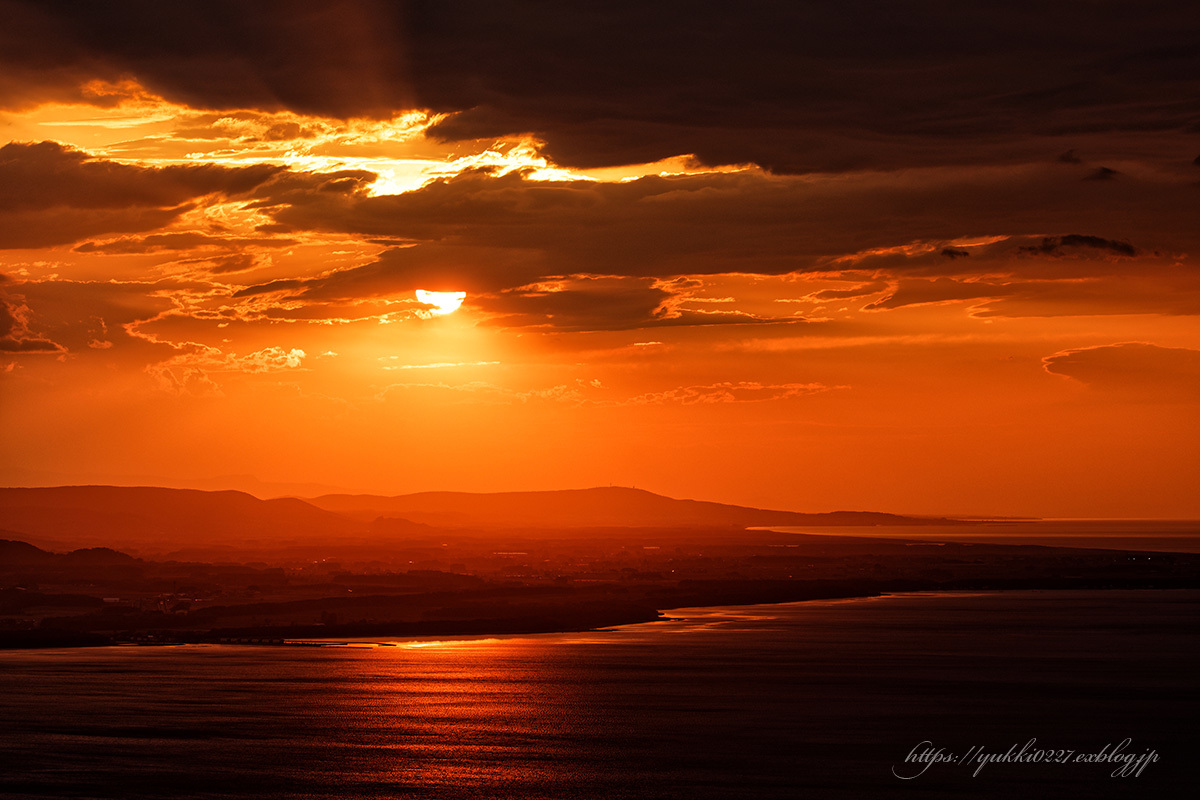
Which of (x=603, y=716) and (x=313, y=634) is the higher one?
Result: (x=313, y=634)

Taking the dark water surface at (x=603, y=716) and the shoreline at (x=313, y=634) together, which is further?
the shoreline at (x=313, y=634)

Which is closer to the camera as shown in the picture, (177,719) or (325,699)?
(177,719)

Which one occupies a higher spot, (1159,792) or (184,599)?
(184,599)

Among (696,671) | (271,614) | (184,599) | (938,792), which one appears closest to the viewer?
(938,792)

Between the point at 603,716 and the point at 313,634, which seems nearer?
the point at 603,716

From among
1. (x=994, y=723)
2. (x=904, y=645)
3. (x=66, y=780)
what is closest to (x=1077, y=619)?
(x=904, y=645)

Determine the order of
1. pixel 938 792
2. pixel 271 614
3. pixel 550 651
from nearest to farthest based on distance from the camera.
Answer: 1. pixel 938 792
2. pixel 550 651
3. pixel 271 614

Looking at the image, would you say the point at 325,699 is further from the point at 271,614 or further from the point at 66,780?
the point at 271,614

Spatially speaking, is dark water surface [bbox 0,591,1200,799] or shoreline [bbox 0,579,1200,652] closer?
dark water surface [bbox 0,591,1200,799]
